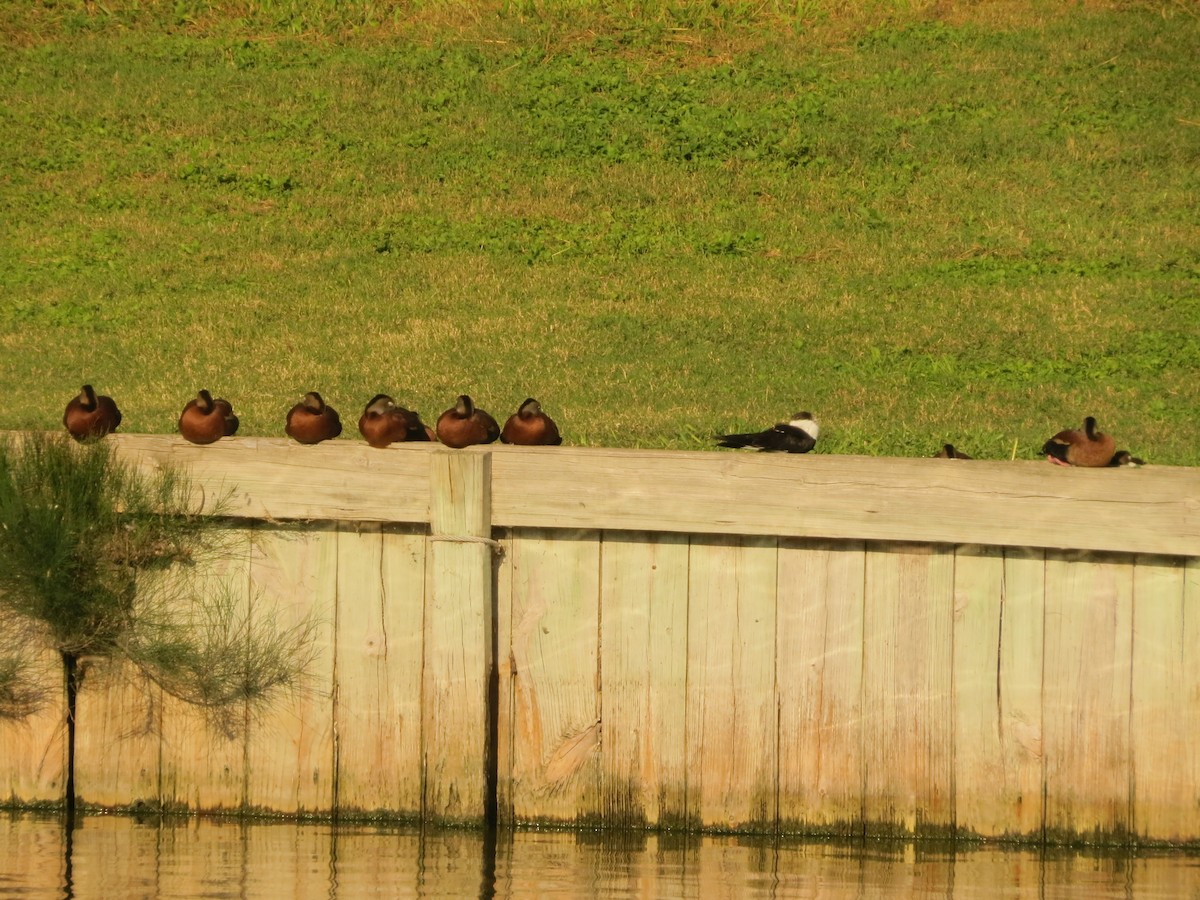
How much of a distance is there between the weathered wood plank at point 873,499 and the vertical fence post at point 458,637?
0.27 m

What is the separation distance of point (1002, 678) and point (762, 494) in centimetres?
129

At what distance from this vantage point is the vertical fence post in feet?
23.8

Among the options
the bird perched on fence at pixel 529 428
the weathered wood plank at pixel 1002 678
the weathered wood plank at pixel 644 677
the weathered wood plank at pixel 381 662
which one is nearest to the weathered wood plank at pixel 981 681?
the weathered wood plank at pixel 1002 678

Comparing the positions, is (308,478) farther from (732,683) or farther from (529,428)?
(732,683)

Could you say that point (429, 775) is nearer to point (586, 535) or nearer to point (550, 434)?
point (586, 535)

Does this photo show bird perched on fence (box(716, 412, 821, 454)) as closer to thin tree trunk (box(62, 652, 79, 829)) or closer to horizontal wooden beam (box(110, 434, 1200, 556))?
horizontal wooden beam (box(110, 434, 1200, 556))

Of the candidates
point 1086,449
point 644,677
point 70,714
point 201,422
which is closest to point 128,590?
point 70,714

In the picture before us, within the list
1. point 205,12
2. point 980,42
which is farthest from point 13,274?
point 980,42

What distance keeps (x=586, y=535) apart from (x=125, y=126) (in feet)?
51.7

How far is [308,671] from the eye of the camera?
7.50m

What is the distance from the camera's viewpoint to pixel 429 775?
24.4ft

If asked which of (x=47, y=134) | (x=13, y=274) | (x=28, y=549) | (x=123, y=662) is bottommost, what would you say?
(x=123, y=662)

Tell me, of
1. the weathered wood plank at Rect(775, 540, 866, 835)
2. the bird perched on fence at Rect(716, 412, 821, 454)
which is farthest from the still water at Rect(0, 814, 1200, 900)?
the bird perched on fence at Rect(716, 412, 821, 454)

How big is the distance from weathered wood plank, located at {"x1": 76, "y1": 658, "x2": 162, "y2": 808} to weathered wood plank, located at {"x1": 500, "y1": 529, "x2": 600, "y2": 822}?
63.1 inches
